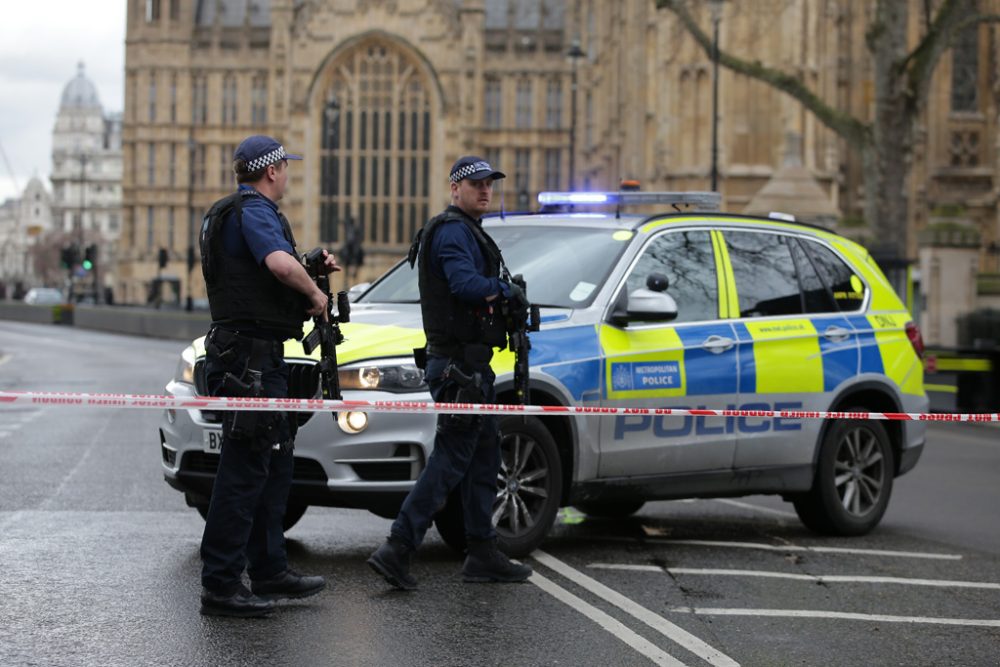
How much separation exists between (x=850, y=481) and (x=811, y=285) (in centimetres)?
117

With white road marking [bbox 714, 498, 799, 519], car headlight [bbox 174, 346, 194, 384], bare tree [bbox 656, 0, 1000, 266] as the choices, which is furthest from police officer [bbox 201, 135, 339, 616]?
bare tree [bbox 656, 0, 1000, 266]

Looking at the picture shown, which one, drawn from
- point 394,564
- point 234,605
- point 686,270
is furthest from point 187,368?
point 686,270

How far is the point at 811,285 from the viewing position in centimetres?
1024

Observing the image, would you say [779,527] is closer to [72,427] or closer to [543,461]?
[543,461]

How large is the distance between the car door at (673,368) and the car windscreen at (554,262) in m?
0.17

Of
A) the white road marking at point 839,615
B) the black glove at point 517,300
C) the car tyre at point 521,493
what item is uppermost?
the black glove at point 517,300

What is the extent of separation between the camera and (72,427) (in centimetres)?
1712

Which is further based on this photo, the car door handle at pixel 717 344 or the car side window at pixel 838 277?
the car side window at pixel 838 277

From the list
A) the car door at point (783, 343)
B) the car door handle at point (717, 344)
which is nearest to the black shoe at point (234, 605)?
the car door handle at point (717, 344)

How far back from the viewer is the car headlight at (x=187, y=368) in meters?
8.74

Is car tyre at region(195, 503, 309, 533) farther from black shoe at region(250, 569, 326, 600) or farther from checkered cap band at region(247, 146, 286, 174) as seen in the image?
checkered cap band at region(247, 146, 286, 174)

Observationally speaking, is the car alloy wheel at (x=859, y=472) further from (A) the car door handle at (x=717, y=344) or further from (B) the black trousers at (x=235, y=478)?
(B) the black trousers at (x=235, y=478)

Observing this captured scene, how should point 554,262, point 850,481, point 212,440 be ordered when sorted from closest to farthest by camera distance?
1. point 212,440
2. point 554,262
3. point 850,481

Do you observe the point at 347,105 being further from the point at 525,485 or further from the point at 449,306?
the point at 449,306
